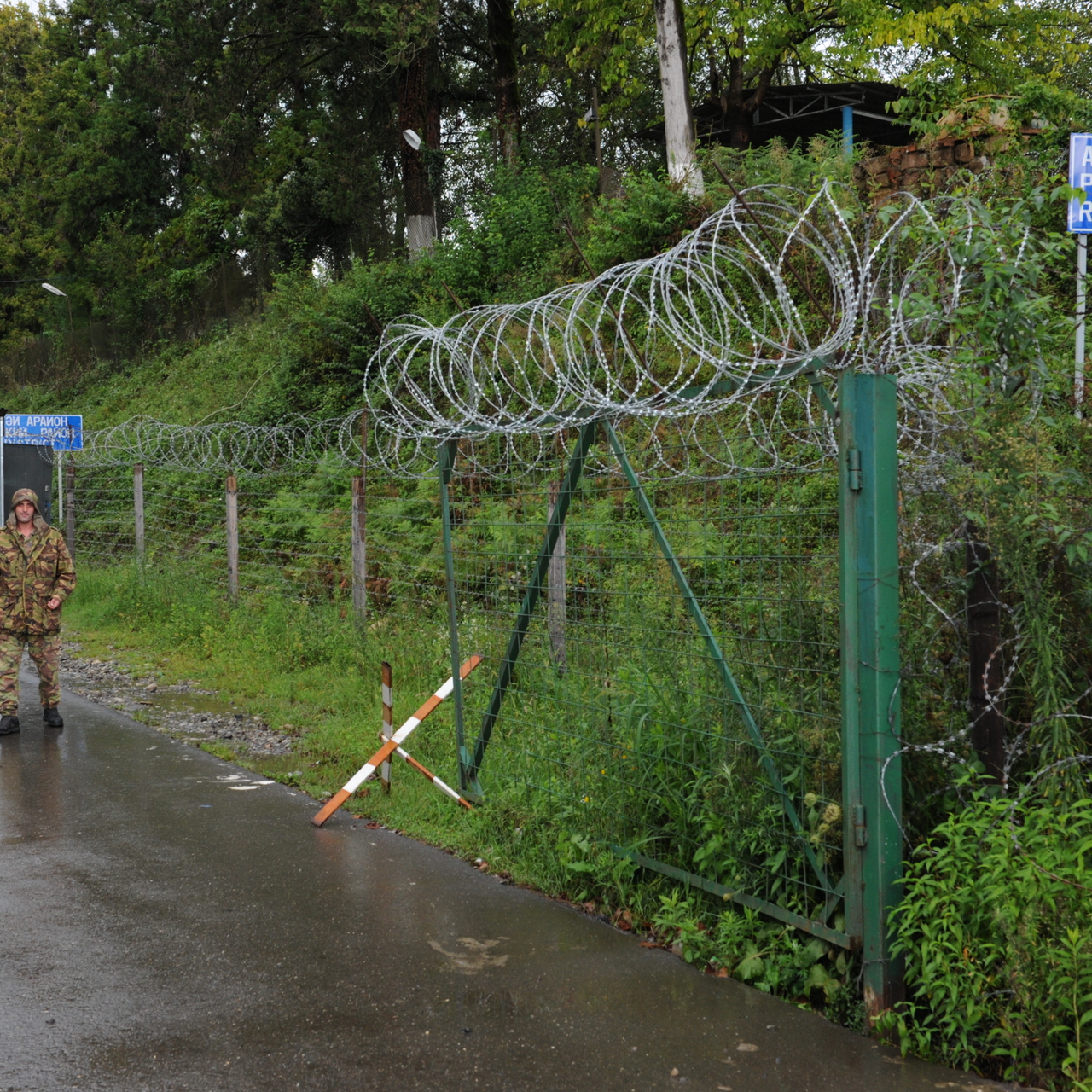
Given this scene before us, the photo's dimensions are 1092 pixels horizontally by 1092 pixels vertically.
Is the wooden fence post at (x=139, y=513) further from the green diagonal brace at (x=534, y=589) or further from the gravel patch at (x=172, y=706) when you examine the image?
the green diagonal brace at (x=534, y=589)

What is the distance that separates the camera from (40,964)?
450 cm

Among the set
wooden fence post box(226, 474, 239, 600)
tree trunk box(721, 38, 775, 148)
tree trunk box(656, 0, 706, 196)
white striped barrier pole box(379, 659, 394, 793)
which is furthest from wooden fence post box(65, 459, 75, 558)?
white striped barrier pole box(379, 659, 394, 793)

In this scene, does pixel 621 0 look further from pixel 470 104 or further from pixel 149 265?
pixel 149 265

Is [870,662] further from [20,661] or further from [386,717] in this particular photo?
[20,661]

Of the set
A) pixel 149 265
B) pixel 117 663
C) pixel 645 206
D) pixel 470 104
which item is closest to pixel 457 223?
pixel 645 206

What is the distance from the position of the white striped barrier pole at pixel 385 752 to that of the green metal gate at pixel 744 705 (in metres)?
0.12

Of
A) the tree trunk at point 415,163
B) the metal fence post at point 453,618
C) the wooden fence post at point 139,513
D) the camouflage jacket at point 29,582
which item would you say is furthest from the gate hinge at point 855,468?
the tree trunk at point 415,163

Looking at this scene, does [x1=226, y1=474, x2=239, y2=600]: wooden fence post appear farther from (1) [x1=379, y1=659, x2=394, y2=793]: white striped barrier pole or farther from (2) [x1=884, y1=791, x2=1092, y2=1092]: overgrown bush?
(2) [x1=884, y1=791, x2=1092, y2=1092]: overgrown bush

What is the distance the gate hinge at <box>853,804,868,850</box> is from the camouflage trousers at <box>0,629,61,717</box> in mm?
7445

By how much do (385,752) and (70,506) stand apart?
1427 centimetres

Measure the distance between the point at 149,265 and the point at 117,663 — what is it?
76.6ft

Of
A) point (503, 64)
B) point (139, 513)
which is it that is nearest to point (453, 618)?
point (139, 513)

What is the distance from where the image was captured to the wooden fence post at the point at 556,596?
245 inches

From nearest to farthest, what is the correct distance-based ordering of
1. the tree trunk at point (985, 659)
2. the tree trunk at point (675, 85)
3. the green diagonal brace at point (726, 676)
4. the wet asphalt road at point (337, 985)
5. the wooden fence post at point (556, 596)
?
the wet asphalt road at point (337, 985)
the tree trunk at point (985, 659)
the green diagonal brace at point (726, 676)
the wooden fence post at point (556, 596)
the tree trunk at point (675, 85)
